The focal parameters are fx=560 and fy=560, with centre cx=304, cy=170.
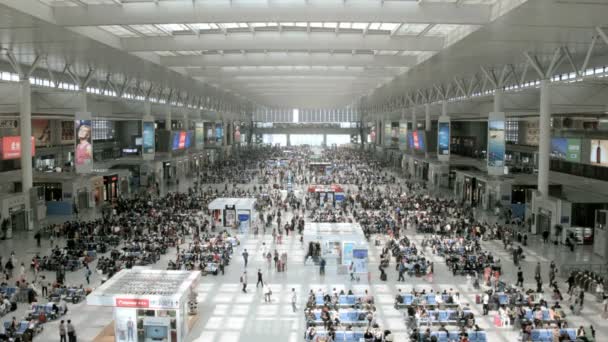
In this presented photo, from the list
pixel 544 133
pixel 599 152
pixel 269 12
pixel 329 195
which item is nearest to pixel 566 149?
pixel 599 152

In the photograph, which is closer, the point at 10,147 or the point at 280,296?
the point at 280,296

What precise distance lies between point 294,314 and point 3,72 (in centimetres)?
2849

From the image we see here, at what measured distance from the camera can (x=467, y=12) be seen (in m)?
19.5

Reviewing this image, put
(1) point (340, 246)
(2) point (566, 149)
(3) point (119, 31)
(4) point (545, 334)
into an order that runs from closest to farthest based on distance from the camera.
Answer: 1. (4) point (545, 334)
2. (1) point (340, 246)
3. (3) point (119, 31)
4. (2) point (566, 149)

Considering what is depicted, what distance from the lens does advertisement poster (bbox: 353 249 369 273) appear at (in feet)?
69.2

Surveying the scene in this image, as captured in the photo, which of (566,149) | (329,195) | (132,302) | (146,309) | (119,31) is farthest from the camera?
(566,149)

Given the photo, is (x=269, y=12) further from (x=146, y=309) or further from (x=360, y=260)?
(x=146, y=309)

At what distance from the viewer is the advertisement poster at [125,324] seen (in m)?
13.9

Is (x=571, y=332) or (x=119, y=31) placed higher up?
(x=119, y=31)

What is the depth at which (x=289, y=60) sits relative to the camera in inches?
1312

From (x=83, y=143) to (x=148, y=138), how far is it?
13.3 m

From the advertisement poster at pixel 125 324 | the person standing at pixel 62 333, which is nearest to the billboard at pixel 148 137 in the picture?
the person standing at pixel 62 333

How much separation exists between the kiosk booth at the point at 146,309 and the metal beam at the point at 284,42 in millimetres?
15239

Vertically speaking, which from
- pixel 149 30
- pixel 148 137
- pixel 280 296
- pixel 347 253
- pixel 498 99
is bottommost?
pixel 280 296
